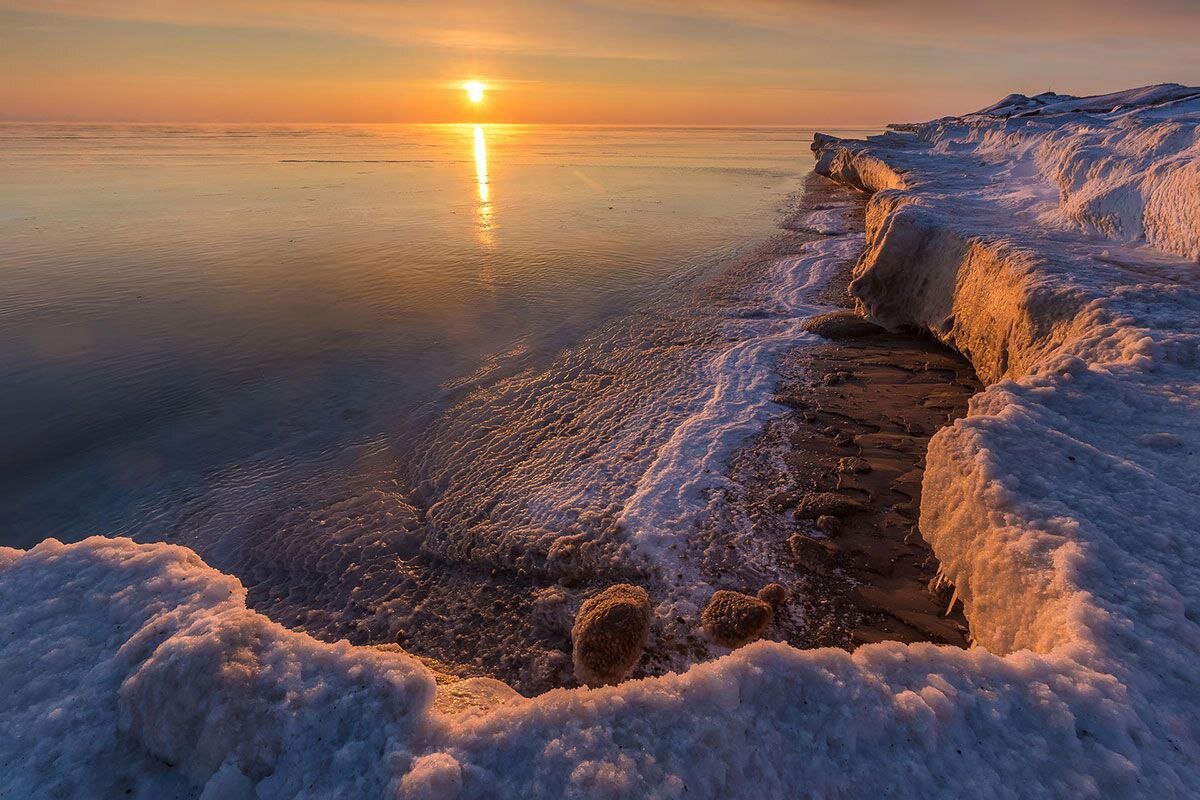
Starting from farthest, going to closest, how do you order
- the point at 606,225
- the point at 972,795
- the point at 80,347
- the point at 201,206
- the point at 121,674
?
the point at 201,206 → the point at 606,225 → the point at 80,347 → the point at 121,674 → the point at 972,795

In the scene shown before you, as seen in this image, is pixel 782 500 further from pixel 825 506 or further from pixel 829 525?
pixel 829 525

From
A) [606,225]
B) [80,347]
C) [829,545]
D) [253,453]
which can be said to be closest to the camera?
[829,545]

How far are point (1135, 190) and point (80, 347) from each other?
660 inches

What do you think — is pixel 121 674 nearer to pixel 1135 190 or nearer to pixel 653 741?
pixel 653 741

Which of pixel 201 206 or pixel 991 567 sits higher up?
pixel 991 567

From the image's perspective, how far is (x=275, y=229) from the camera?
61.4ft

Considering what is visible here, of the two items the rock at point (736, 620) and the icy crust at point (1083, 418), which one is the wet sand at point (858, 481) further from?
the icy crust at point (1083, 418)

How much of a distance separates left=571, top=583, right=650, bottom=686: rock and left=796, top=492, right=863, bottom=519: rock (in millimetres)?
2084

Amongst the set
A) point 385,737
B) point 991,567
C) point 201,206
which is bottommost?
point 201,206

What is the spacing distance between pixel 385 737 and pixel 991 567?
11.2ft

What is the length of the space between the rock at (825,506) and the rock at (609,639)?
2084 millimetres

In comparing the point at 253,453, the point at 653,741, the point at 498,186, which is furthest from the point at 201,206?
the point at 653,741

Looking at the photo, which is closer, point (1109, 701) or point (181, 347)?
point (1109, 701)

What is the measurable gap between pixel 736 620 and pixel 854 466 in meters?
2.71
